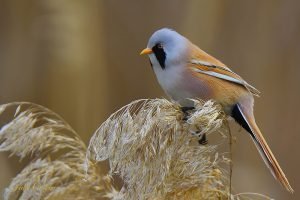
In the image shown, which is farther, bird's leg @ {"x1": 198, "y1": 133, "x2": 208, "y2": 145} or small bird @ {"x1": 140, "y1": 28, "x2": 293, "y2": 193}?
small bird @ {"x1": 140, "y1": 28, "x2": 293, "y2": 193}

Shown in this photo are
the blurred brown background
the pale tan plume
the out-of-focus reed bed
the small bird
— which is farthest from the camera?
the blurred brown background

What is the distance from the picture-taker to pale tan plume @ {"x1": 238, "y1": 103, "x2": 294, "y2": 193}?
7.34ft

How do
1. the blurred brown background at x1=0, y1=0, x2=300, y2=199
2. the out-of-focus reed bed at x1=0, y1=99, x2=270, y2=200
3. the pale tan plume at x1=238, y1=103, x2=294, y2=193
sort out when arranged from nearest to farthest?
the out-of-focus reed bed at x1=0, y1=99, x2=270, y2=200, the pale tan plume at x1=238, y1=103, x2=294, y2=193, the blurred brown background at x1=0, y1=0, x2=300, y2=199

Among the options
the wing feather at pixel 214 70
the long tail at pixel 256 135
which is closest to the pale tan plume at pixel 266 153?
the long tail at pixel 256 135

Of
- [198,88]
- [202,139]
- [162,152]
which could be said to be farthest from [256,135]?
[162,152]

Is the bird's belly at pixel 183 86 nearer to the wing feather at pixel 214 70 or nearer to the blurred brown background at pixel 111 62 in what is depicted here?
the wing feather at pixel 214 70

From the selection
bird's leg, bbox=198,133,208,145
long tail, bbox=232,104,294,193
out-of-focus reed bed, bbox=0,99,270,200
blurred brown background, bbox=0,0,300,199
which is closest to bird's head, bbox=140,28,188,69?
long tail, bbox=232,104,294,193

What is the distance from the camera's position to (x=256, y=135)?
98.0 inches

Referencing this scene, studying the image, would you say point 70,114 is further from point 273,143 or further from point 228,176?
point 228,176

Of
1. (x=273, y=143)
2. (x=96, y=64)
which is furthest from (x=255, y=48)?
(x=96, y=64)

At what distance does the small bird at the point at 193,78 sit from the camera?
2670 mm

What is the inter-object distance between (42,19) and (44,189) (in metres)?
1.93

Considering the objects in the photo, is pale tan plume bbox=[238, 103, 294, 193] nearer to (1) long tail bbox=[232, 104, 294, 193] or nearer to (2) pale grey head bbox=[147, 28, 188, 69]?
(1) long tail bbox=[232, 104, 294, 193]

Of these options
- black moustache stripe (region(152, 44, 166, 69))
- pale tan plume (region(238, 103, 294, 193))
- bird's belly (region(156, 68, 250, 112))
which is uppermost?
black moustache stripe (region(152, 44, 166, 69))
